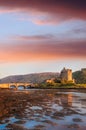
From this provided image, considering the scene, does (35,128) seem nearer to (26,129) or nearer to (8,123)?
(26,129)

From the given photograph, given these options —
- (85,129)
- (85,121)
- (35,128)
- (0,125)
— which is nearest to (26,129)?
(35,128)

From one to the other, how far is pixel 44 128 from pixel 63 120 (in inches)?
290

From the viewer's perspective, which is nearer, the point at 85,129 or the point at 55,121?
the point at 85,129

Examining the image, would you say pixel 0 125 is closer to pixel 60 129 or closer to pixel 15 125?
pixel 15 125

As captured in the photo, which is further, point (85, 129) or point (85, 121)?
point (85, 121)

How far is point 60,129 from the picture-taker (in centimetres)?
3538

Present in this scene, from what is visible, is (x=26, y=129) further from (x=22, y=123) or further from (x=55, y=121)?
(x=55, y=121)

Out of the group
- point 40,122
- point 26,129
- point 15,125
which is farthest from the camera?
point 40,122

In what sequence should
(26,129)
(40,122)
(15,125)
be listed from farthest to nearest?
1. (40,122)
2. (15,125)
3. (26,129)

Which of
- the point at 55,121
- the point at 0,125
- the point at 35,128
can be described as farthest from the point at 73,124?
the point at 0,125

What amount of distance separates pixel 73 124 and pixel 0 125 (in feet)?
29.9

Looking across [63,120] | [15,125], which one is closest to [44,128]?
[15,125]

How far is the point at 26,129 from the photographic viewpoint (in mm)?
35156

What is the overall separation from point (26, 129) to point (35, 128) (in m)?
1.26
